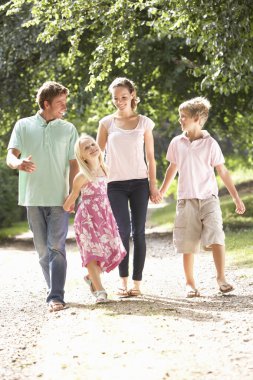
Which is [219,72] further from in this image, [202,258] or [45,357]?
[45,357]

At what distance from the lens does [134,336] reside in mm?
6367

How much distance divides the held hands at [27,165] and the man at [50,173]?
454 mm

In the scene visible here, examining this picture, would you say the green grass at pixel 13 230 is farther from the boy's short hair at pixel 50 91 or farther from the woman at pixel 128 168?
the boy's short hair at pixel 50 91

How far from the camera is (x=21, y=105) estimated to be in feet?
62.4

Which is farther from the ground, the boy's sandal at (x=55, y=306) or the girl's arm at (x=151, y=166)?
the girl's arm at (x=151, y=166)

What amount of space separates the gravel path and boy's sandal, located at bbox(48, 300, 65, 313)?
0.08m

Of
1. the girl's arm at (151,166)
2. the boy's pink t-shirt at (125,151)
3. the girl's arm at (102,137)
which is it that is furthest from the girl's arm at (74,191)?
the girl's arm at (151,166)

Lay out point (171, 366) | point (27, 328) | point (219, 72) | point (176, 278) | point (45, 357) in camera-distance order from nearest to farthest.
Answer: point (171, 366)
point (45, 357)
point (27, 328)
point (176, 278)
point (219, 72)

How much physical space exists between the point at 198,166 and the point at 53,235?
1.58 metres

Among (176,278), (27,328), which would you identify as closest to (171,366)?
(27,328)

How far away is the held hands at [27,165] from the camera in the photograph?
7.32m

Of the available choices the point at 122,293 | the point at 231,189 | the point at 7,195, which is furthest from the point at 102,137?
the point at 7,195

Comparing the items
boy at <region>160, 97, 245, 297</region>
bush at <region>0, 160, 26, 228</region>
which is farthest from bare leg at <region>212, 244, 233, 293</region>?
bush at <region>0, 160, 26, 228</region>

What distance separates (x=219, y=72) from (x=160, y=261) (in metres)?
3.07
